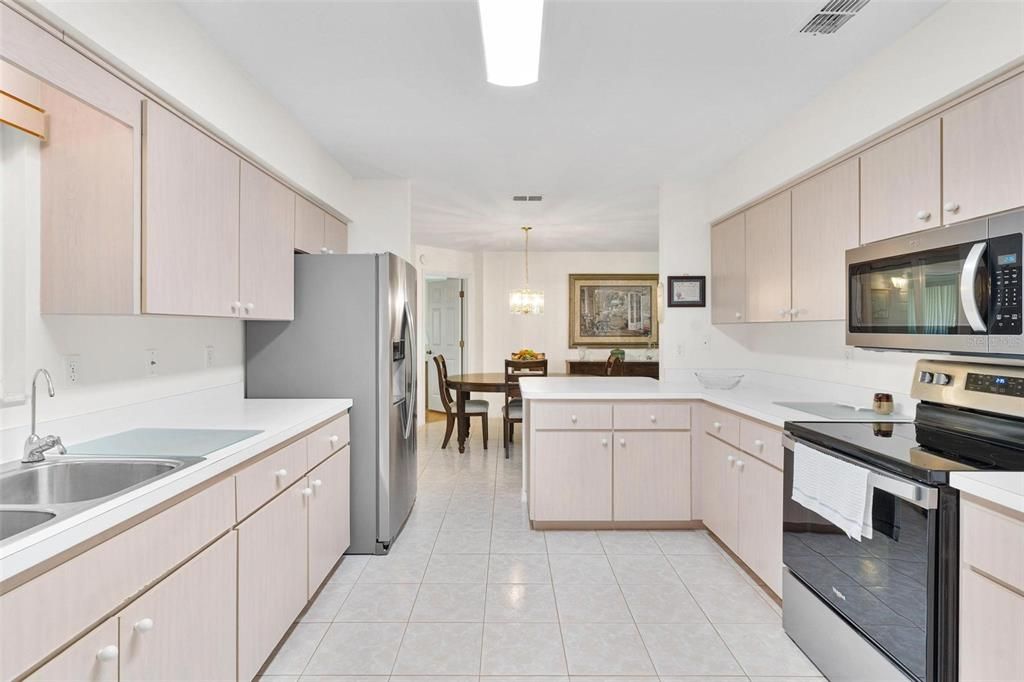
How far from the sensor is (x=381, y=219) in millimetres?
3996

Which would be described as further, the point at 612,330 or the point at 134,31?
the point at 612,330

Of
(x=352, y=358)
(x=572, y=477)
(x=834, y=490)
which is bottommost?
(x=572, y=477)

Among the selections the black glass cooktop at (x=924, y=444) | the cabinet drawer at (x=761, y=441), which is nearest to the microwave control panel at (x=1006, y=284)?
the black glass cooktop at (x=924, y=444)

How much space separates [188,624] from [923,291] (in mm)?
2533

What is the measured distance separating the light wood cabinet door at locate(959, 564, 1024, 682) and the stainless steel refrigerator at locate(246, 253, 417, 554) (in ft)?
8.07

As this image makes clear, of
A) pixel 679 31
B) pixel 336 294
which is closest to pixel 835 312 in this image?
pixel 679 31

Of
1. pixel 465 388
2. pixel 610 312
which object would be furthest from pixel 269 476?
pixel 610 312

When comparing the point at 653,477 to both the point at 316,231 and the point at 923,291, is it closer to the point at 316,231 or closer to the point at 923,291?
the point at 923,291

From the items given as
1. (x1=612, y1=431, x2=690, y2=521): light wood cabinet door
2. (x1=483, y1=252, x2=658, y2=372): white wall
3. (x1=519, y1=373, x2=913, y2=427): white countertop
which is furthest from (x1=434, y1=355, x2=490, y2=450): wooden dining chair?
(x1=612, y1=431, x2=690, y2=521): light wood cabinet door

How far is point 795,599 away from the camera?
209 centimetres

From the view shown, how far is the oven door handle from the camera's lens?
4.72 ft

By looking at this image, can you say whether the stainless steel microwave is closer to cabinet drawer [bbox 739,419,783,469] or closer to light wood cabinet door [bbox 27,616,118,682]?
cabinet drawer [bbox 739,419,783,469]

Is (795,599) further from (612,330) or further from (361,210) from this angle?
(612,330)

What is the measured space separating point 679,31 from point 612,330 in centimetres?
558
